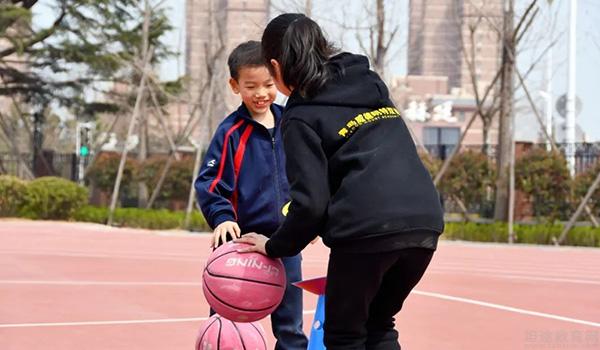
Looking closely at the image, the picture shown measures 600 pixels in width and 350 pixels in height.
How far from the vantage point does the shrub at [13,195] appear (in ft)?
83.3

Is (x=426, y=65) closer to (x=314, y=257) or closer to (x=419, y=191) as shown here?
(x=314, y=257)

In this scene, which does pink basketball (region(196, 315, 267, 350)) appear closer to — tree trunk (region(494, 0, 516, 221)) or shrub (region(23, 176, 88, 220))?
tree trunk (region(494, 0, 516, 221))

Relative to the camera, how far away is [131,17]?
104 feet

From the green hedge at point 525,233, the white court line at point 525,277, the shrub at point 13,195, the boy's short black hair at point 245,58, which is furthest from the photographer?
the shrub at point 13,195

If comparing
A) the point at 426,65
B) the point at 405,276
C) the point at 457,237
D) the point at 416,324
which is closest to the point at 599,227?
the point at 457,237

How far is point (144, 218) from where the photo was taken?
23625 millimetres

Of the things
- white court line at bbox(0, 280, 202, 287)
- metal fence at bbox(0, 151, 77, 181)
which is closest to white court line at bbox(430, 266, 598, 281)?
white court line at bbox(0, 280, 202, 287)

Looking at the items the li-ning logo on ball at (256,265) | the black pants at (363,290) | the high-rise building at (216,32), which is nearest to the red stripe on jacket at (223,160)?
Result: the li-ning logo on ball at (256,265)

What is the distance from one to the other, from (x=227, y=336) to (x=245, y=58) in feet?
3.66

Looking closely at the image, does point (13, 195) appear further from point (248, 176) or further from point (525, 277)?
point (248, 176)

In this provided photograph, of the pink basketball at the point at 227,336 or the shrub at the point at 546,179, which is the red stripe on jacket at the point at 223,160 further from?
the shrub at the point at 546,179

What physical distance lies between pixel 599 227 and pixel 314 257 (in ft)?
23.0

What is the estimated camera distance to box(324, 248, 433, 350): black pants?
3.36m

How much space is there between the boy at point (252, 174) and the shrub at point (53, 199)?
21.4m
